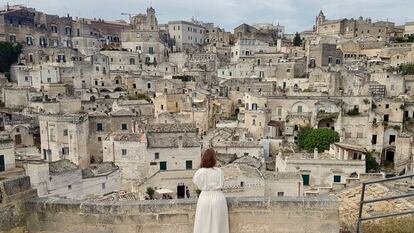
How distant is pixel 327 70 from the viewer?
139 ft

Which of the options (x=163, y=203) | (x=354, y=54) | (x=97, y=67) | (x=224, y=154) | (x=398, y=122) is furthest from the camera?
(x=354, y=54)

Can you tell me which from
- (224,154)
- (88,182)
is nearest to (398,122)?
(224,154)

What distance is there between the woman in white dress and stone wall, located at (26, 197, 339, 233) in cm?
52

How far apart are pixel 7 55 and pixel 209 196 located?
5046 cm

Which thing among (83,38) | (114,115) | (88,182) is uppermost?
(83,38)

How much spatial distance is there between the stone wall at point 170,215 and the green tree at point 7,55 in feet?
156

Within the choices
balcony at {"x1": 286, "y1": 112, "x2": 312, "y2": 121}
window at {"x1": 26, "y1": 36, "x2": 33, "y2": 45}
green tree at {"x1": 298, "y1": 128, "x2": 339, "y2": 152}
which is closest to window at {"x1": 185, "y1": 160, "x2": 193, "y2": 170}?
green tree at {"x1": 298, "y1": 128, "x2": 339, "y2": 152}

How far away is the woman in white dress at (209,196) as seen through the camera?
459 centimetres

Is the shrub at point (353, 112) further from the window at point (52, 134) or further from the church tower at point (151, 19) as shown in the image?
the church tower at point (151, 19)

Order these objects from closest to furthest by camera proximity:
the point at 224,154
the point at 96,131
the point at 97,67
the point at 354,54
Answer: the point at 224,154 → the point at 96,131 → the point at 97,67 → the point at 354,54

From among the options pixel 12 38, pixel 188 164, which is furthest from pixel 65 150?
pixel 12 38

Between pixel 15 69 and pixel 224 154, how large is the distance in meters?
33.6

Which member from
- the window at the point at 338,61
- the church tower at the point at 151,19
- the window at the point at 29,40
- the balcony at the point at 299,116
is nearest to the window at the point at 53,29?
the window at the point at 29,40

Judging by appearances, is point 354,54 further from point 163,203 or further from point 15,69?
point 163,203
